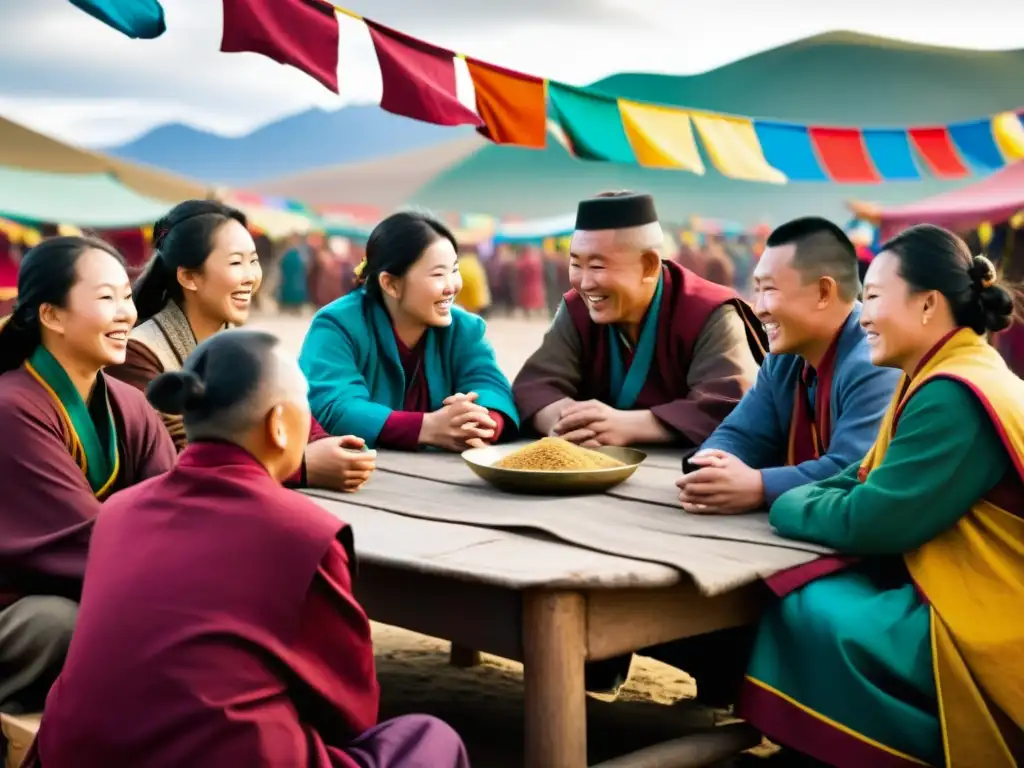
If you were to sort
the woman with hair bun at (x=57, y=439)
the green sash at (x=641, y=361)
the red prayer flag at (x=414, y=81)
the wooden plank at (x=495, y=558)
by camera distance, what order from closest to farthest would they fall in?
the wooden plank at (x=495, y=558)
the woman with hair bun at (x=57, y=439)
the green sash at (x=641, y=361)
the red prayer flag at (x=414, y=81)

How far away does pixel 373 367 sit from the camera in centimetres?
382

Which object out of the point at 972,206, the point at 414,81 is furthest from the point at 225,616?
the point at 972,206

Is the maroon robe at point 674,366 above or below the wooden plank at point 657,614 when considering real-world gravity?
above

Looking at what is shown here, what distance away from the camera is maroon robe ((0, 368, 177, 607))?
97.6 inches

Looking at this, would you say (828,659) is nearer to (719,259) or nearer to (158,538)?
(158,538)

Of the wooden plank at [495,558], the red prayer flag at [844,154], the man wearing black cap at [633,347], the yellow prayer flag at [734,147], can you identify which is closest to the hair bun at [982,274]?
the wooden plank at [495,558]

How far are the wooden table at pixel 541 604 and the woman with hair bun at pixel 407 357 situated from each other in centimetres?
100

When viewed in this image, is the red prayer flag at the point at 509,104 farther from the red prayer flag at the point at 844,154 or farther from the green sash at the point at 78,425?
the red prayer flag at the point at 844,154

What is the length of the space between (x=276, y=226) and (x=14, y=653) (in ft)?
97.7

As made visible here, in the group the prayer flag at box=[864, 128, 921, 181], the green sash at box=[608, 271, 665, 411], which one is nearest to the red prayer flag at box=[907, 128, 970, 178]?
the prayer flag at box=[864, 128, 921, 181]

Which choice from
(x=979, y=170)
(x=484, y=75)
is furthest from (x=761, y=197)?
(x=484, y=75)

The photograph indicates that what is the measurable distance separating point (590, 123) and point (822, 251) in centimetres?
308

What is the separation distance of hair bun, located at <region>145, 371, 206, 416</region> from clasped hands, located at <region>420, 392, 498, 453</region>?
1.70 m

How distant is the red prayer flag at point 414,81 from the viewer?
4.69m
